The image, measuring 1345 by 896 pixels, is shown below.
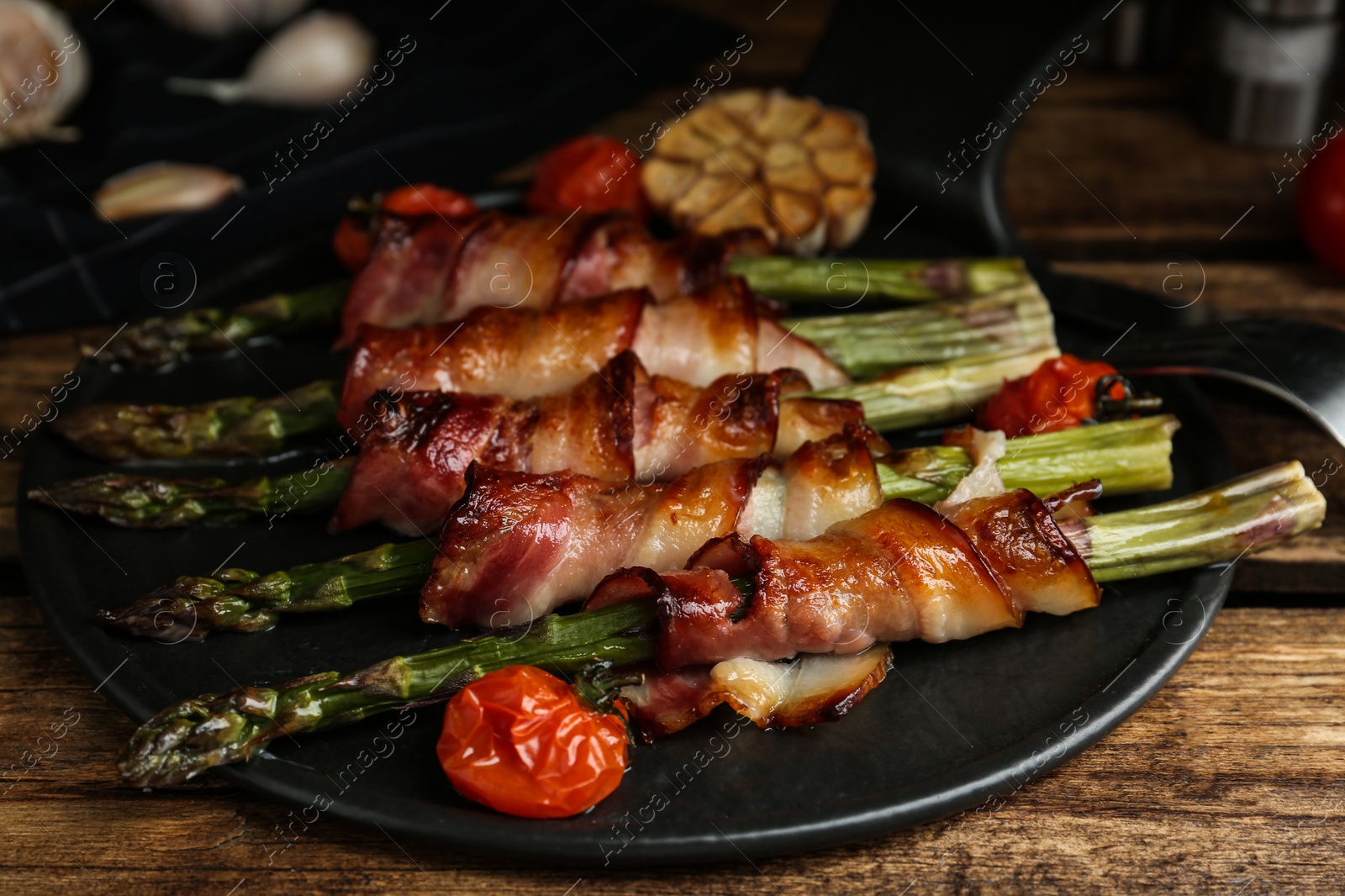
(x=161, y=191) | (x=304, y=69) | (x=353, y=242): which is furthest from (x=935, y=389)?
(x=304, y=69)

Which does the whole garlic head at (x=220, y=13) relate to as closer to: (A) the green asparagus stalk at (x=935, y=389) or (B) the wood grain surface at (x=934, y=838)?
(A) the green asparagus stalk at (x=935, y=389)

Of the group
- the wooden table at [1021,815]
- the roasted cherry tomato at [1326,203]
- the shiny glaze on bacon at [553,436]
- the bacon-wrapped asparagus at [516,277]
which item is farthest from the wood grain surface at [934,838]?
Answer: the roasted cherry tomato at [1326,203]

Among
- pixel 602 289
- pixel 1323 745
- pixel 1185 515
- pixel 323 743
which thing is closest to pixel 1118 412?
pixel 1185 515

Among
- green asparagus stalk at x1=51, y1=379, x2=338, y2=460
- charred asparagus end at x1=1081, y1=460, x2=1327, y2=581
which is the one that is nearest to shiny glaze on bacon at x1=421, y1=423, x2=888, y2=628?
charred asparagus end at x1=1081, y1=460, x2=1327, y2=581

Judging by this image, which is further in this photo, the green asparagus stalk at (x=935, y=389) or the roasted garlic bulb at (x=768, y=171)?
the roasted garlic bulb at (x=768, y=171)

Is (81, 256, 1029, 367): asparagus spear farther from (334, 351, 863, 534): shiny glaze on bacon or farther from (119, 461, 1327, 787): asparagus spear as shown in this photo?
(119, 461, 1327, 787): asparagus spear

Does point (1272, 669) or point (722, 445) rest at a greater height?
point (722, 445)

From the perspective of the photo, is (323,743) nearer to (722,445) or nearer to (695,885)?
(695,885)
